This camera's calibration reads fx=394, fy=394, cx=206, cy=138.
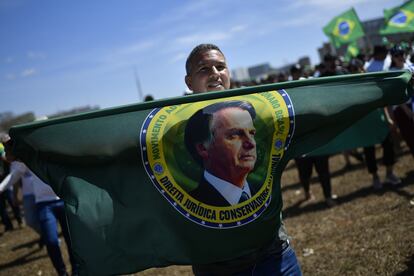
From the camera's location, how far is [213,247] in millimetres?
2096

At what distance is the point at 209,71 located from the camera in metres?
2.41

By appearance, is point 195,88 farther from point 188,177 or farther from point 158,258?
point 158,258

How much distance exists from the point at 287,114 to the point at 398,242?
3.26 metres

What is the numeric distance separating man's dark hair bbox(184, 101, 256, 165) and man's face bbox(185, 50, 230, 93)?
0.24m

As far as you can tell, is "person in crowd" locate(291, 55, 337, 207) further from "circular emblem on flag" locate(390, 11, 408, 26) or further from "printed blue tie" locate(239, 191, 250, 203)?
"printed blue tie" locate(239, 191, 250, 203)

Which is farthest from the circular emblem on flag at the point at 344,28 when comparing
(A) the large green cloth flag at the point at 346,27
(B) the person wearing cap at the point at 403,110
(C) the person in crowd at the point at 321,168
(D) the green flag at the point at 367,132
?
(D) the green flag at the point at 367,132

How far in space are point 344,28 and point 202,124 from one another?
15.3 m

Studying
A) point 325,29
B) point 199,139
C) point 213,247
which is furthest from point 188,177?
point 325,29

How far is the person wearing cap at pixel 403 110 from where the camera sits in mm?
5949

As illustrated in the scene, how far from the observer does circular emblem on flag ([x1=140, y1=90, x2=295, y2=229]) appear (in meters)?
2.10

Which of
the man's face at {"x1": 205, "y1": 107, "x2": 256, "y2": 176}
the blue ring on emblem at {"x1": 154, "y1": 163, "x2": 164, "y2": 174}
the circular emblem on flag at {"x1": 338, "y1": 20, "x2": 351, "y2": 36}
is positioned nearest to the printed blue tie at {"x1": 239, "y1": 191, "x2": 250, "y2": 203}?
the man's face at {"x1": 205, "y1": 107, "x2": 256, "y2": 176}

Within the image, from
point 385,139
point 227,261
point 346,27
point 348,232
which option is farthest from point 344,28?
point 227,261

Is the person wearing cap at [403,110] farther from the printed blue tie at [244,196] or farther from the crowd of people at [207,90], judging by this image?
the printed blue tie at [244,196]

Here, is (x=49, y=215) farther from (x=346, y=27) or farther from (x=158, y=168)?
(x=346, y=27)
